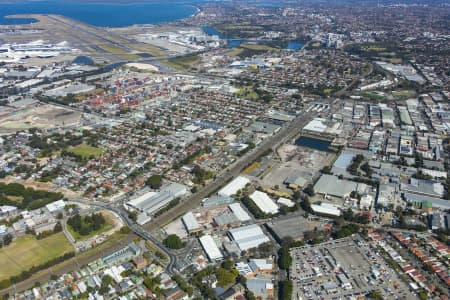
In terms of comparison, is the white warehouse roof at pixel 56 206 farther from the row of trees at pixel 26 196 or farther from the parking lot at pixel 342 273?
the parking lot at pixel 342 273

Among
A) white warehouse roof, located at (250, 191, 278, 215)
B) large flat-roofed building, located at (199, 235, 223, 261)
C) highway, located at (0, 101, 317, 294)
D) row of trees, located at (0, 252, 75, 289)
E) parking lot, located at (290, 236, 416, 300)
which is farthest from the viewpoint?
white warehouse roof, located at (250, 191, 278, 215)

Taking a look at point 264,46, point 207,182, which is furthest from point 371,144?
point 264,46

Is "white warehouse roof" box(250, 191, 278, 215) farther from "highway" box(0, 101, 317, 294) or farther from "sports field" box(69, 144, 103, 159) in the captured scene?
"sports field" box(69, 144, 103, 159)

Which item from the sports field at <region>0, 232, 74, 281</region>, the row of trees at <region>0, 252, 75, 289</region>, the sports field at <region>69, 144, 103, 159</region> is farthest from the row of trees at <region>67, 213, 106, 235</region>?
the sports field at <region>69, 144, 103, 159</region>

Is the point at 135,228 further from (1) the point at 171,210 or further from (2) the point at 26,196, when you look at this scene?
(2) the point at 26,196

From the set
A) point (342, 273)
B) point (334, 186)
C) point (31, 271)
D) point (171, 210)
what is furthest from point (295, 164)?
point (31, 271)
